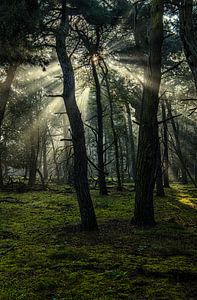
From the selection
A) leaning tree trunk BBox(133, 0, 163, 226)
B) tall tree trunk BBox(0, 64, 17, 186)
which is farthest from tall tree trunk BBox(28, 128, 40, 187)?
leaning tree trunk BBox(133, 0, 163, 226)

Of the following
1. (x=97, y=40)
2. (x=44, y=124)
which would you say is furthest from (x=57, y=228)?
(x=44, y=124)

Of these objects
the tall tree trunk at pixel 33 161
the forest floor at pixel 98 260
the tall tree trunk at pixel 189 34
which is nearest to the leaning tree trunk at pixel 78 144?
the forest floor at pixel 98 260

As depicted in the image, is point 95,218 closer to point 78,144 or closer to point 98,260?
point 78,144

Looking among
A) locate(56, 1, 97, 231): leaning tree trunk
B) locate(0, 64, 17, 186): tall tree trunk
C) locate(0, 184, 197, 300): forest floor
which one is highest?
locate(0, 64, 17, 186): tall tree trunk

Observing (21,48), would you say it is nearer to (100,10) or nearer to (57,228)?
(100,10)

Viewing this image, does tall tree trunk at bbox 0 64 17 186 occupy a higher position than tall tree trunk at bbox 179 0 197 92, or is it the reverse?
tall tree trunk at bbox 0 64 17 186

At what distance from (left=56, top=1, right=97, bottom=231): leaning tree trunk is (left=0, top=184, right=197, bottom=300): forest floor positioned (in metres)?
0.57

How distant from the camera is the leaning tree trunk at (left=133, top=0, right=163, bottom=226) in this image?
29.1 feet

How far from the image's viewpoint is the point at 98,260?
5.88 meters

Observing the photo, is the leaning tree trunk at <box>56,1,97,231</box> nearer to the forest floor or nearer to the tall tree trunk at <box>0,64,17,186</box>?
the forest floor

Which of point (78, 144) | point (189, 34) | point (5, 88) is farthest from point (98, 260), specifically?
point (5, 88)

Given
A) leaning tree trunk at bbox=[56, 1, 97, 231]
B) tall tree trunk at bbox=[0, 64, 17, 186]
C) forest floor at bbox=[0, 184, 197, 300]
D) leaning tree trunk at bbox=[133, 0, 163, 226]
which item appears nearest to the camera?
forest floor at bbox=[0, 184, 197, 300]

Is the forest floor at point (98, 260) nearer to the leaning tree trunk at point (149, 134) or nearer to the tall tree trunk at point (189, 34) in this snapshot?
the leaning tree trunk at point (149, 134)

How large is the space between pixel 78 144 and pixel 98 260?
3.40m
